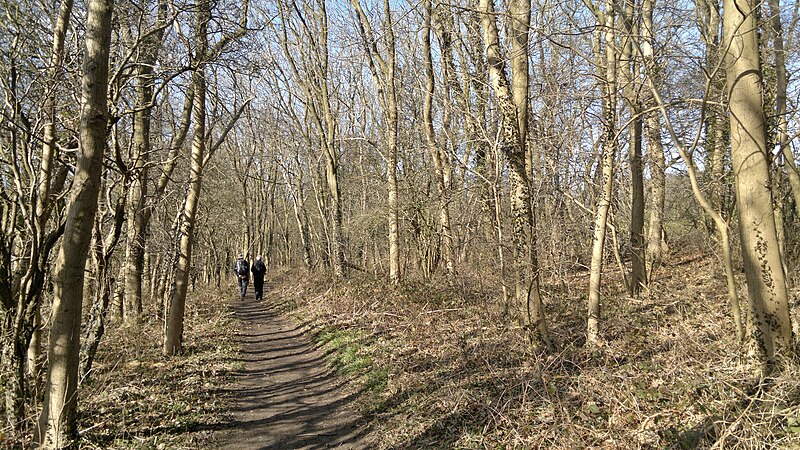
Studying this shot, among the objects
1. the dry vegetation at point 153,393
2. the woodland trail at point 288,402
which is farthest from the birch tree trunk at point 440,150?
the dry vegetation at point 153,393

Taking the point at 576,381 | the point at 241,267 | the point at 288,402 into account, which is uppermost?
Answer: the point at 241,267

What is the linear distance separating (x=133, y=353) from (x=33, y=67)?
567 cm

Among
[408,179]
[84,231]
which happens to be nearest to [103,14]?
[84,231]

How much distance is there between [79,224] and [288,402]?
402 centimetres

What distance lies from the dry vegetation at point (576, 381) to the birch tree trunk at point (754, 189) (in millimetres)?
524

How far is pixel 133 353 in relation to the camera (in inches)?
387

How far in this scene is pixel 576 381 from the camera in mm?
5797

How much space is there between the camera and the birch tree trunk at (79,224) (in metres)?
4.83

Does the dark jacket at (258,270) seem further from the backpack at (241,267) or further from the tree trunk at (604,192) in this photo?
the tree trunk at (604,192)

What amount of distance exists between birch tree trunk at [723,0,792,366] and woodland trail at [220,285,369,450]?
456 cm

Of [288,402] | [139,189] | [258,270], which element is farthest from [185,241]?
[258,270]

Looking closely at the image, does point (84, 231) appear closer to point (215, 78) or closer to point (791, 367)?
point (215, 78)

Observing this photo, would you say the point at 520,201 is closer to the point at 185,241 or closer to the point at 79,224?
the point at 79,224

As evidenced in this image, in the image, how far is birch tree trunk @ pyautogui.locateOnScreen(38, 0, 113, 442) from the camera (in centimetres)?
483
